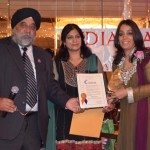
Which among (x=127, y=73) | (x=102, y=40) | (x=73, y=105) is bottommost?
(x=73, y=105)

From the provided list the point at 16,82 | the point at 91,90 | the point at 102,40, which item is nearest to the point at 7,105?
the point at 16,82

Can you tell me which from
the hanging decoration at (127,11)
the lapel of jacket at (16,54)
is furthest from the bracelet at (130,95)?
the hanging decoration at (127,11)

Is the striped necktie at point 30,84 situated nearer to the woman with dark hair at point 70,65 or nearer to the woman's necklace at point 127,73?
the woman with dark hair at point 70,65

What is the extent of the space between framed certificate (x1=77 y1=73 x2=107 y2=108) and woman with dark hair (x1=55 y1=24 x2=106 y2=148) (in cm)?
21

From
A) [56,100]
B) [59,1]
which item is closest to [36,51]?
[56,100]

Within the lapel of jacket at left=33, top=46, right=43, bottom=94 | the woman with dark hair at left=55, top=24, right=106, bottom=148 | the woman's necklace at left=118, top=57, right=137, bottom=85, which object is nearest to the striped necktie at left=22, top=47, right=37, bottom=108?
the lapel of jacket at left=33, top=46, right=43, bottom=94

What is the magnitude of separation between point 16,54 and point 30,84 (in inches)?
10.8

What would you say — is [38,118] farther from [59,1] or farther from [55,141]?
[59,1]

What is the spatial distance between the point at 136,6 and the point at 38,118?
3.68m

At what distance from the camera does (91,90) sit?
11.7 ft

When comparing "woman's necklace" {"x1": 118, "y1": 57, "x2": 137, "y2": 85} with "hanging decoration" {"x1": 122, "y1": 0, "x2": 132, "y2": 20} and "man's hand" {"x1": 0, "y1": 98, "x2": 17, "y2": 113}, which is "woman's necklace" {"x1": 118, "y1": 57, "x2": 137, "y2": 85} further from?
"hanging decoration" {"x1": 122, "y1": 0, "x2": 132, "y2": 20}

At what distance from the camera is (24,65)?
3316 millimetres

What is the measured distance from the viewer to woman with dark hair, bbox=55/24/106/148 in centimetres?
377

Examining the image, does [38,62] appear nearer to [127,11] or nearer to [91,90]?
[91,90]
